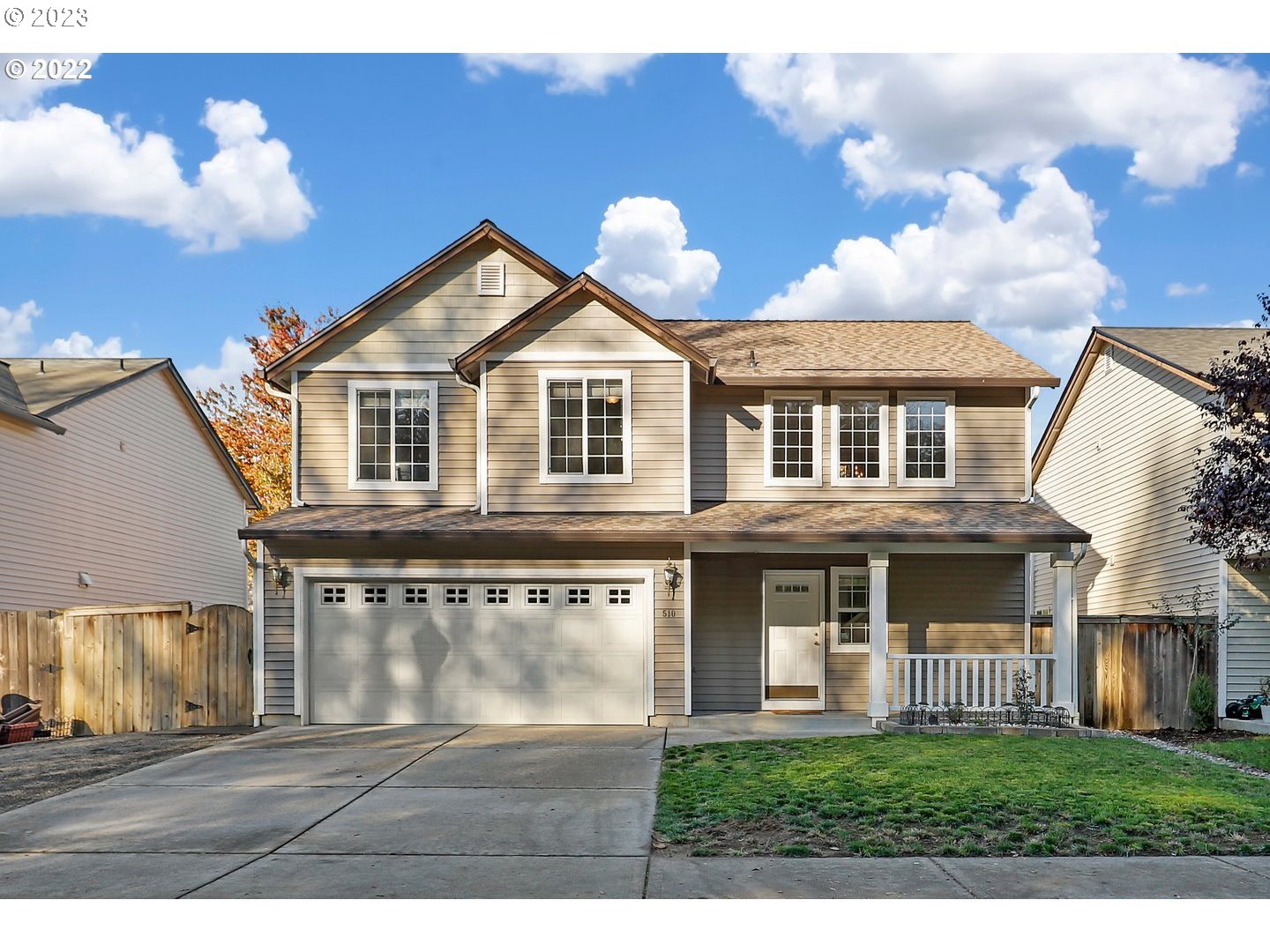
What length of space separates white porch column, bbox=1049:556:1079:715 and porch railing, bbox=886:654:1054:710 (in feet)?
0.60

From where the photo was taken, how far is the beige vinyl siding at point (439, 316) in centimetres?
1638

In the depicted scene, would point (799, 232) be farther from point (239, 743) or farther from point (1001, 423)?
point (239, 743)

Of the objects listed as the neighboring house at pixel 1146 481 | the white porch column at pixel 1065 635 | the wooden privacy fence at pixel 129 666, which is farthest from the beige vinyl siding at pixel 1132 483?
the wooden privacy fence at pixel 129 666

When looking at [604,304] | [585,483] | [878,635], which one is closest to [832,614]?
[878,635]

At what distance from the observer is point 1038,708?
14227mm

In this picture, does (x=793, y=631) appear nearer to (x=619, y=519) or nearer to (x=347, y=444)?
(x=619, y=519)

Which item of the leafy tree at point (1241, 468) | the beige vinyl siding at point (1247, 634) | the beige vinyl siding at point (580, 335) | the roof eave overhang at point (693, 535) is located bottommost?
the beige vinyl siding at point (1247, 634)

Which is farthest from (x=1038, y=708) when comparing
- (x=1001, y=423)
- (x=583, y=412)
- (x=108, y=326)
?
(x=108, y=326)

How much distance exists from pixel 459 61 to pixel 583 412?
6.70 m

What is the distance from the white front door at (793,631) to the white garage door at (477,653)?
2.53 meters

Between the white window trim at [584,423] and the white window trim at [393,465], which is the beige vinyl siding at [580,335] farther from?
the white window trim at [393,465]

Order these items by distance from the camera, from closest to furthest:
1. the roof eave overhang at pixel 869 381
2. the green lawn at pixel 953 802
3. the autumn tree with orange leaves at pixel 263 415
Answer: the green lawn at pixel 953 802, the roof eave overhang at pixel 869 381, the autumn tree with orange leaves at pixel 263 415

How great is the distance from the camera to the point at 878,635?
14.8m

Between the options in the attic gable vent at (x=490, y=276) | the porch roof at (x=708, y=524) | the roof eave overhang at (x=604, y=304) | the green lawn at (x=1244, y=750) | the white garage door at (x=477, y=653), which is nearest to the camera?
the green lawn at (x=1244, y=750)
